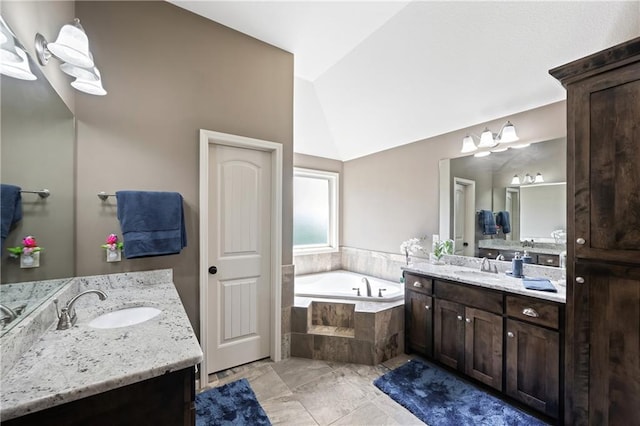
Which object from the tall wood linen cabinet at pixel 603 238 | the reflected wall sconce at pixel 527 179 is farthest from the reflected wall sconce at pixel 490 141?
the tall wood linen cabinet at pixel 603 238

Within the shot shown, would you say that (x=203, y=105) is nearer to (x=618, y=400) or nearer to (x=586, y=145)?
(x=586, y=145)

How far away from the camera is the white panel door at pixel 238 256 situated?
7.72ft

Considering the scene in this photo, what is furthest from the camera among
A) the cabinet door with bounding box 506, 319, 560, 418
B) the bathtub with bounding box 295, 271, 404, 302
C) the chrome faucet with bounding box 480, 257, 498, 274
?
the bathtub with bounding box 295, 271, 404, 302

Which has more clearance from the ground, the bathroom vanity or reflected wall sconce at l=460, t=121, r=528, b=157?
reflected wall sconce at l=460, t=121, r=528, b=157

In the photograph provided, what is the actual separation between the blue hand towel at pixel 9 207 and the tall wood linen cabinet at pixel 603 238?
2.84 m

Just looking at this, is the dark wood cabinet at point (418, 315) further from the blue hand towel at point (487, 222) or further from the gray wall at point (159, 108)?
the gray wall at point (159, 108)

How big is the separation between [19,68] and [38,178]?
Answer: 0.53 metres

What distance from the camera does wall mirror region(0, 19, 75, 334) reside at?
114cm

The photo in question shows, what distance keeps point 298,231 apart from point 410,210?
1.70 m

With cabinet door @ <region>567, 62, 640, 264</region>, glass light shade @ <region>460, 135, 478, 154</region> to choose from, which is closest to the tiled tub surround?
cabinet door @ <region>567, 62, 640, 264</region>

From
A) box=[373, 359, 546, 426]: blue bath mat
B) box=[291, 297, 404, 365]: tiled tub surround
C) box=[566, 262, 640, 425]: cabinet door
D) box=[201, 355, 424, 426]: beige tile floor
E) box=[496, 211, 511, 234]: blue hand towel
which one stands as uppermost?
box=[496, 211, 511, 234]: blue hand towel

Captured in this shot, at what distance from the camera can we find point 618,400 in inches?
55.9

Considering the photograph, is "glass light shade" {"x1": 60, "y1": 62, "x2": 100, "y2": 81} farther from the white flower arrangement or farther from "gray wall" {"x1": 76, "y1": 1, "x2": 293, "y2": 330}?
the white flower arrangement

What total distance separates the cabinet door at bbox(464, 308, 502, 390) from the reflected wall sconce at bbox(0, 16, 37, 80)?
3018 mm
